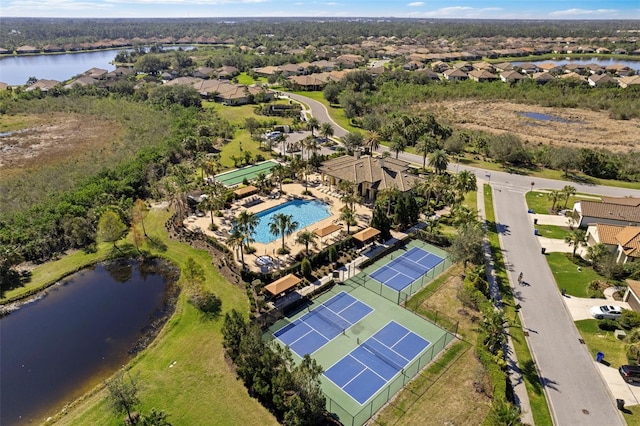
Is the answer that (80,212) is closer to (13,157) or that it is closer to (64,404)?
(64,404)

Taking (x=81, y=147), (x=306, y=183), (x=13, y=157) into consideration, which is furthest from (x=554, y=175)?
(x=13, y=157)

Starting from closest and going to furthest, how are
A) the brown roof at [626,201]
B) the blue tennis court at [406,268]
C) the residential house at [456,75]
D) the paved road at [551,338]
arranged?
the paved road at [551,338]
the blue tennis court at [406,268]
the brown roof at [626,201]
the residential house at [456,75]

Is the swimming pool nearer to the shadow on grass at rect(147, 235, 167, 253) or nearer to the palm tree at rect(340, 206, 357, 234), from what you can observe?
the palm tree at rect(340, 206, 357, 234)

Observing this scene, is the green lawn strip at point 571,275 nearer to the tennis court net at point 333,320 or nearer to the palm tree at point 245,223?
the tennis court net at point 333,320

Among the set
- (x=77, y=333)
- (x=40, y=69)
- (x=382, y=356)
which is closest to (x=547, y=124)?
(x=382, y=356)

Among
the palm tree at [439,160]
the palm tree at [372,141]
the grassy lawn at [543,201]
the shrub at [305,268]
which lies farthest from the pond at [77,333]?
the grassy lawn at [543,201]

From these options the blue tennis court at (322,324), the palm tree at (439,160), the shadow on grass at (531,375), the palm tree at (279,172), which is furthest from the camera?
the palm tree at (279,172)

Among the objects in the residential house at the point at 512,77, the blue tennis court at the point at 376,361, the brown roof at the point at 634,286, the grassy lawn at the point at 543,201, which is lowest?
the blue tennis court at the point at 376,361
